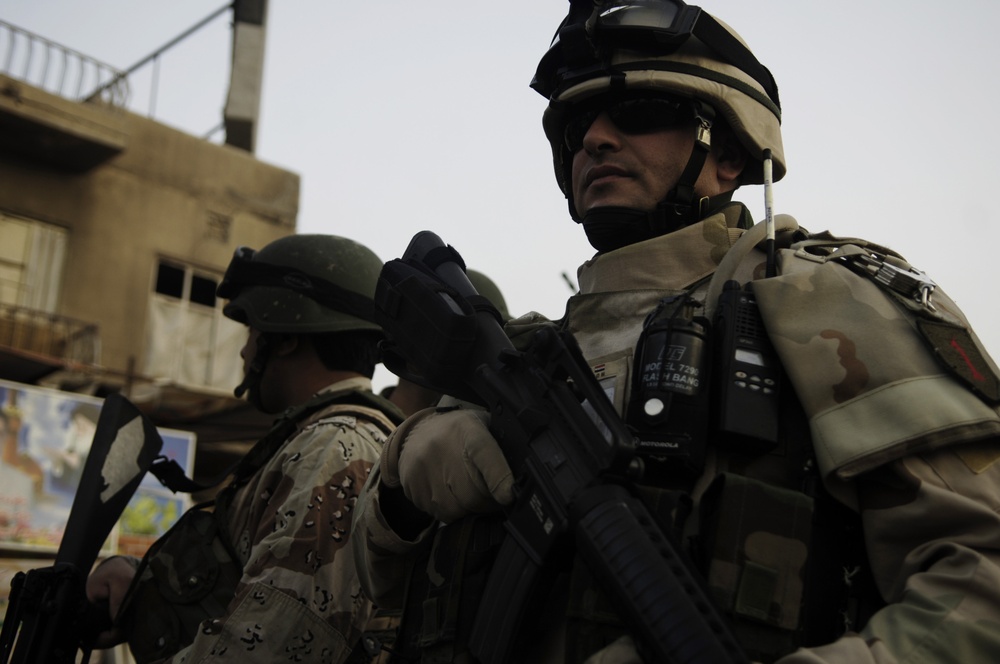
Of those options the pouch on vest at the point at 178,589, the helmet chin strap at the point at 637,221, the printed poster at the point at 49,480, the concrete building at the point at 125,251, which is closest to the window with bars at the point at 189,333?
the concrete building at the point at 125,251

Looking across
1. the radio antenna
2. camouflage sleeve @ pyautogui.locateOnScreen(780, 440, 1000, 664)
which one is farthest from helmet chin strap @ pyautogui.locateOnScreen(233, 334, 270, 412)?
camouflage sleeve @ pyautogui.locateOnScreen(780, 440, 1000, 664)

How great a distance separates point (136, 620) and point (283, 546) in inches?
27.3

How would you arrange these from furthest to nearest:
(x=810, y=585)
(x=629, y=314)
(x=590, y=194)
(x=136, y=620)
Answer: (x=136, y=620), (x=590, y=194), (x=629, y=314), (x=810, y=585)

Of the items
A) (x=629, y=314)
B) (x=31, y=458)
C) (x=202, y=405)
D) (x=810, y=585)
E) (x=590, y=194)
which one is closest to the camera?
(x=810, y=585)

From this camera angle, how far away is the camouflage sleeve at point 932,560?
59.7 inches

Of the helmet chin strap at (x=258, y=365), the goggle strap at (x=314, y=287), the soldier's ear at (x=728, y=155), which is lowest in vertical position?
the helmet chin strap at (x=258, y=365)

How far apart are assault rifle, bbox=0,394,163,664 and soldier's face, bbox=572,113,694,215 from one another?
1.87 metres

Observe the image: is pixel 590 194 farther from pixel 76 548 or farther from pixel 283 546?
pixel 76 548

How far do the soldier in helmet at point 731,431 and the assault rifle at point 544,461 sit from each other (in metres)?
0.04

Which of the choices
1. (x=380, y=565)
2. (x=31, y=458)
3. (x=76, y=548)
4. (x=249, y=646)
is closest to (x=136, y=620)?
(x=76, y=548)

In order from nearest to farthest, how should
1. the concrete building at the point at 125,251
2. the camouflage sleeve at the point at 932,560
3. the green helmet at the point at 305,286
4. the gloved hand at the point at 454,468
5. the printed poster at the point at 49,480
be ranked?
the camouflage sleeve at the point at 932,560
the gloved hand at the point at 454,468
the green helmet at the point at 305,286
the printed poster at the point at 49,480
the concrete building at the point at 125,251

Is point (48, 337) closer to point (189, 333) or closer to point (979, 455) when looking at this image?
point (189, 333)

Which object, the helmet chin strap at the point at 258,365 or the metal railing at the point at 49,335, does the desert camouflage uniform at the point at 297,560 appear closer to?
the helmet chin strap at the point at 258,365

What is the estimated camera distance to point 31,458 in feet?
29.6
